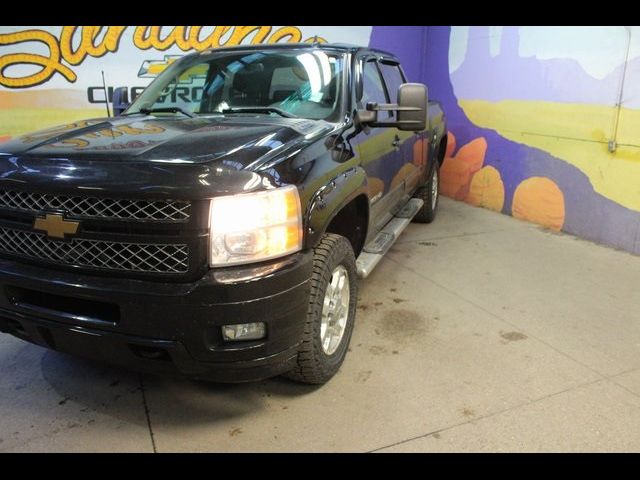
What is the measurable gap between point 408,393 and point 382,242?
1386 mm

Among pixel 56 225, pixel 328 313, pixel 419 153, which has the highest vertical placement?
pixel 56 225

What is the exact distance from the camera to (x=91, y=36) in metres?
6.00

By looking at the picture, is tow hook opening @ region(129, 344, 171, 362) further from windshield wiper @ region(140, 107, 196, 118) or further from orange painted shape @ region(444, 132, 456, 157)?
orange painted shape @ region(444, 132, 456, 157)

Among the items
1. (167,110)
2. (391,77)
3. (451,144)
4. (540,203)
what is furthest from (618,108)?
(167,110)

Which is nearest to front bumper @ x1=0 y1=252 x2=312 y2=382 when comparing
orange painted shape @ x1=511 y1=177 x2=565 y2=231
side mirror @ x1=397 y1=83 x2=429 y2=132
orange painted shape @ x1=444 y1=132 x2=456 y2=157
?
side mirror @ x1=397 y1=83 x2=429 y2=132

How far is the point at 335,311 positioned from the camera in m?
2.71

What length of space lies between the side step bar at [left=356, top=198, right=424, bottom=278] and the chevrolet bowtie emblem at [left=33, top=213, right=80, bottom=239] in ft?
5.48

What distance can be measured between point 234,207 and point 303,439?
1.10 m

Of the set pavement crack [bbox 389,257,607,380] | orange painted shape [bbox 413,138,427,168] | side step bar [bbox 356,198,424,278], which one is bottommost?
pavement crack [bbox 389,257,607,380]

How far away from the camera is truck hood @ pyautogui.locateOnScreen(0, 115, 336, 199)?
6.31 ft

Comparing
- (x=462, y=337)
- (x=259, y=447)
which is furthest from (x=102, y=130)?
(x=462, y=337)

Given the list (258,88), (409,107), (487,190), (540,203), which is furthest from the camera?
(487,190)

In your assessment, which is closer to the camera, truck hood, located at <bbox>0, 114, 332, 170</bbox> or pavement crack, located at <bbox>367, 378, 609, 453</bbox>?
truck hood, located at <bbox>0, 114, 332, 170</bbox>

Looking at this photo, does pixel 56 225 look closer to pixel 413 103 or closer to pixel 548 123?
pixel 413 103
